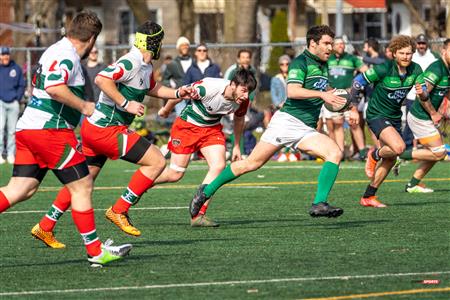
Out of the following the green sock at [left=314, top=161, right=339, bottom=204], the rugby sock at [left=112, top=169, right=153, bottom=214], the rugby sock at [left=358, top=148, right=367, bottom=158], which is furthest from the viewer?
the rugby sock at [left=358, top=148, right=367, bottom=158]

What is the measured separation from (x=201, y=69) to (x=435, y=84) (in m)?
8.35

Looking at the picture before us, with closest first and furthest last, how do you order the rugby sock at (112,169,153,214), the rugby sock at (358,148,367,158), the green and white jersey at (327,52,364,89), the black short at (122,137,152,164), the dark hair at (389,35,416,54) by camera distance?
the black short at (122,137,152,164) < the rugby sock at (112,169,153,214) < the dark hair at (389,35,416,54) < the rugby sock at (358,148,367,158) < the green and white jersey at (327,52,364,89)

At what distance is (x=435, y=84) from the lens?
55.5 feet

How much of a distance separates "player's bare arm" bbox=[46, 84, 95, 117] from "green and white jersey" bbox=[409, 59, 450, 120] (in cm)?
716

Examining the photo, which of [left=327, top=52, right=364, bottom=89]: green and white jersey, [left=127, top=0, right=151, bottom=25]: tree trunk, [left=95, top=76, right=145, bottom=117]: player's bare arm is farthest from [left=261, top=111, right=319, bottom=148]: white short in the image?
[left=127, top=0, right=151, bottom=25]: tree trunk

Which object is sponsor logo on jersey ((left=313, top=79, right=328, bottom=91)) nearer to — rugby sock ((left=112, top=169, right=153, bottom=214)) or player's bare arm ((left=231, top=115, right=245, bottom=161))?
player's bare arm ((left=231, top=115, right=245, bottom=161))

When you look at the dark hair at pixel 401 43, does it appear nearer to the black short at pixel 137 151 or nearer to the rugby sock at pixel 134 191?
the rugby sock at pixel 134 191

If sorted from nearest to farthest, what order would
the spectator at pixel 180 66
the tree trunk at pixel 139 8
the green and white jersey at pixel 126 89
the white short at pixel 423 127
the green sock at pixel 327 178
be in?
the green and white jersey at pixel 126 89, the green sock at pixel 327 178, the white short at pixel 423 127, the spectator at pixel 180 66, the tree trunk at pixel 139 8

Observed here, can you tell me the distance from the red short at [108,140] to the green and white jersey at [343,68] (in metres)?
11.7

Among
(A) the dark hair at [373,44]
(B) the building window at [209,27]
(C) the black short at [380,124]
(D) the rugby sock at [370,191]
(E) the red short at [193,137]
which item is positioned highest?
(E) the red short at [193,137]

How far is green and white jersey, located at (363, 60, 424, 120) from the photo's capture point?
15820 millimetres

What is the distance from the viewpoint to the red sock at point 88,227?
10.8 meters

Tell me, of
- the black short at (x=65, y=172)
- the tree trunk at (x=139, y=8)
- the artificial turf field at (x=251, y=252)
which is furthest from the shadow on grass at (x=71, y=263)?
the tree trunk at (x=139, y=8)

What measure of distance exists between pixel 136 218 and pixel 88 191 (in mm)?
4311
